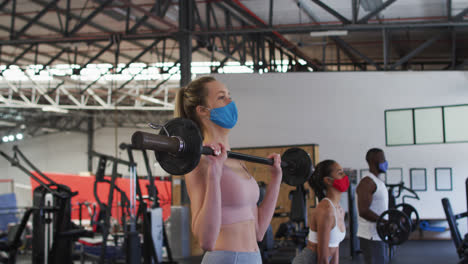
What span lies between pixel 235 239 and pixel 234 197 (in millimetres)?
159

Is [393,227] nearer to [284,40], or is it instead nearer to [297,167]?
[297,167]

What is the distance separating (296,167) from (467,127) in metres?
7.07

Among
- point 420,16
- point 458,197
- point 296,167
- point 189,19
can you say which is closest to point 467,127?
point 458,197

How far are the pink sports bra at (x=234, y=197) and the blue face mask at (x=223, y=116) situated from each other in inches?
7.0

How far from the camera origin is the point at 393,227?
3.67m

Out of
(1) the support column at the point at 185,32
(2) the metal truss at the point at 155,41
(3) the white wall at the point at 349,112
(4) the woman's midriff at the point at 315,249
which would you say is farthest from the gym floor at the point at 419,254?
(4) the woman's midriff at the point at 315,249

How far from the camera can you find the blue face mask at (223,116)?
193cm

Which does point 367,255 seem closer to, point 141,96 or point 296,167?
point 296,167

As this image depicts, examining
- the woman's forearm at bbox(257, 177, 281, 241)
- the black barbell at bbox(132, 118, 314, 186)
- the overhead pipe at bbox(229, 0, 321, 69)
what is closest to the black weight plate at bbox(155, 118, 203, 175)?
the black barbell at bbox(132, 118, 314, 186)

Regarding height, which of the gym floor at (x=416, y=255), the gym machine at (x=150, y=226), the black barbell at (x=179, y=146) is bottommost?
the gym floor at (x=416, y=255)

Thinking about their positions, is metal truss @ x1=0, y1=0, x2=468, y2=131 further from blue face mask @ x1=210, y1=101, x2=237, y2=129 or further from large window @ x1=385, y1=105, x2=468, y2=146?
blue face mask @ x1=210, y1=101, x2=237, y2=129

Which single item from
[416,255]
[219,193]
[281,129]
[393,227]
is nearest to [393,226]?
[393,227]

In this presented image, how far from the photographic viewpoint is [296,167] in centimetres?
256

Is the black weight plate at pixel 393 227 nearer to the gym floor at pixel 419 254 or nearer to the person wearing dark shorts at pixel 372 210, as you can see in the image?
the person wearing dark shorts at pixel 372 210
